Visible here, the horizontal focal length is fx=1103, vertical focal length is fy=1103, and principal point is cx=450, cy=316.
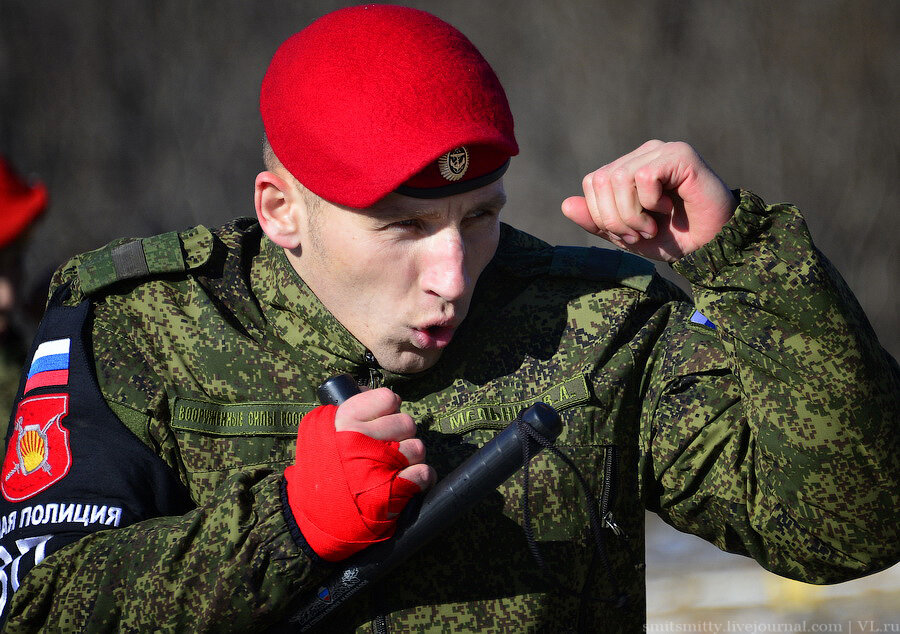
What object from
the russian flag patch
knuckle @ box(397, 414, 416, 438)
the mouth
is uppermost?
the mouth

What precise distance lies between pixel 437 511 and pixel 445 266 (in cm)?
38

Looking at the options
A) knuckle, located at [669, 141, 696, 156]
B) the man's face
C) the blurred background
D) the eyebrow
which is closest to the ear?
the man's face

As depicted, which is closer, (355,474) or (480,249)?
(355,474)

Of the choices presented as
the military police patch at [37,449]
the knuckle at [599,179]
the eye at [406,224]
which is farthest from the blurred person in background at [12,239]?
the knuckle at [599,179]

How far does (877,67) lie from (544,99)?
1.40 metres

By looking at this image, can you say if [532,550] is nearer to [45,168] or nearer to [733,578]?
[733,578]

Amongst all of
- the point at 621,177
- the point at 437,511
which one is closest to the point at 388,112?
the point at 621,177

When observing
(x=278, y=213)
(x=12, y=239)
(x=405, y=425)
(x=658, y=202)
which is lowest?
(x=12, y=239)

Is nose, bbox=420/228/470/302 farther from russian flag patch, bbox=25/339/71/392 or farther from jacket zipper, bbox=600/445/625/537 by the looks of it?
russian flag patch, bbox=25/339/71/392

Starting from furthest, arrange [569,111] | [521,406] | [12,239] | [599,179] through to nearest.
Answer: [569,111]
[12,239]
[521,406]
[599,179]

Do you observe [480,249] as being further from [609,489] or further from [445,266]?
[609,489]

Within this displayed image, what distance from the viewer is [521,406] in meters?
1.89

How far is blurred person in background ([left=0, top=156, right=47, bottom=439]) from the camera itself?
3.83 meters

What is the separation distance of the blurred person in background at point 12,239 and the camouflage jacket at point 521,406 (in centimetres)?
197
